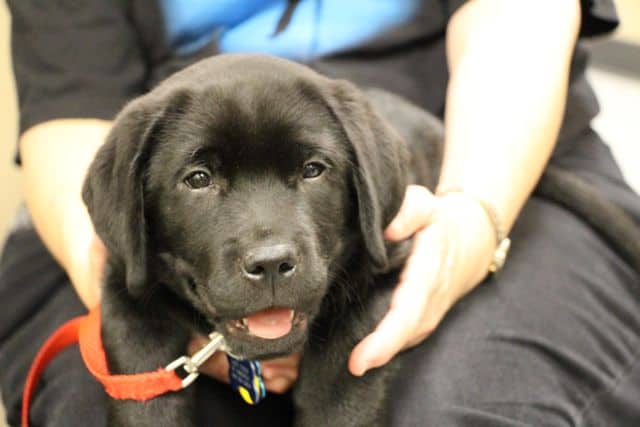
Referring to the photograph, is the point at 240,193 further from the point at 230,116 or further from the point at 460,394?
the point at 460,394

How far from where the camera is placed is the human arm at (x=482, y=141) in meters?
1.38

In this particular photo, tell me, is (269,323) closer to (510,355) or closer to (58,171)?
(510,355)

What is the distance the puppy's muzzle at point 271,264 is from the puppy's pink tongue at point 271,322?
0.38 ft

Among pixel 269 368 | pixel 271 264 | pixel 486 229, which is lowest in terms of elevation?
pixel 269 368

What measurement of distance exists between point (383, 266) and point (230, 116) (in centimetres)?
37

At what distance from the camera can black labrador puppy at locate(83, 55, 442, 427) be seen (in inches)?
46.4

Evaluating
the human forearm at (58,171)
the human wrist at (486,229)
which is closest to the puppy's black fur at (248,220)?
Result: the human wrist at (486,229)

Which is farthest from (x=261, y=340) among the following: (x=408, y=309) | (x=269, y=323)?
(x=408, y=309)

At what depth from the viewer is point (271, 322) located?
48.2 inches

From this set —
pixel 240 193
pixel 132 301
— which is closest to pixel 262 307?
pixel 240 193

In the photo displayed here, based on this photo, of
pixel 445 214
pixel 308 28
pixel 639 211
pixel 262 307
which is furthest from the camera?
pixel 308 28

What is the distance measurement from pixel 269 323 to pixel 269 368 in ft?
0.62

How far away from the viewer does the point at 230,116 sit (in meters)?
1.20

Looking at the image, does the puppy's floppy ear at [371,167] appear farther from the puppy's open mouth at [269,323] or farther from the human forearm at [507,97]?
the human forearm at [507,97]
